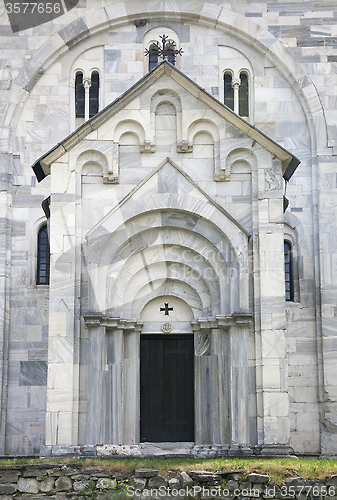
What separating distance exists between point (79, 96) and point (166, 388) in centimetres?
948

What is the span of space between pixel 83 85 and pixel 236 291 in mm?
9048

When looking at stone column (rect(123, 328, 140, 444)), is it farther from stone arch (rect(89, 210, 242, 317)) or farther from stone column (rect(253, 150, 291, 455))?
stone column (rect(253, 150, 291, 455))

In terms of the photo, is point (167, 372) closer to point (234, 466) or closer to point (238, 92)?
point (234, 466)

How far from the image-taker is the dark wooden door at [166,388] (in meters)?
13.8

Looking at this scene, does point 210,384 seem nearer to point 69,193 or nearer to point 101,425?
point 101,425

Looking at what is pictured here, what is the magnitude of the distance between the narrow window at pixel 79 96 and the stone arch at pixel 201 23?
2.86 ft

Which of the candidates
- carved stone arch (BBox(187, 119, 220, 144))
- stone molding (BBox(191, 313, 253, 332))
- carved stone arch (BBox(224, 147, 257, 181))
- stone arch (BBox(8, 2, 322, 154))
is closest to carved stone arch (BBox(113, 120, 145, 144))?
carved stone arch (BBox(187, 119, 220, 144))

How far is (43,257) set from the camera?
18703mm

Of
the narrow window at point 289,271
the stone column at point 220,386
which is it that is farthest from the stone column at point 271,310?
the narrow window at point 289,271

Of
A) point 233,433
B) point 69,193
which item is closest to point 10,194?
point 69,193

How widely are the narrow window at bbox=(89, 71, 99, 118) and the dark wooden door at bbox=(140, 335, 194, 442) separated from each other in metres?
8.00

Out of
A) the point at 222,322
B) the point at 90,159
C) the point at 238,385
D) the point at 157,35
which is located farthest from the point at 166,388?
the point at 157,35

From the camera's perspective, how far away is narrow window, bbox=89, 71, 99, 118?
63.1 feet

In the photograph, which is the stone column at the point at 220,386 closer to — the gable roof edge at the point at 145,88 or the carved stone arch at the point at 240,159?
the carved stone arch at the point at 240,159
